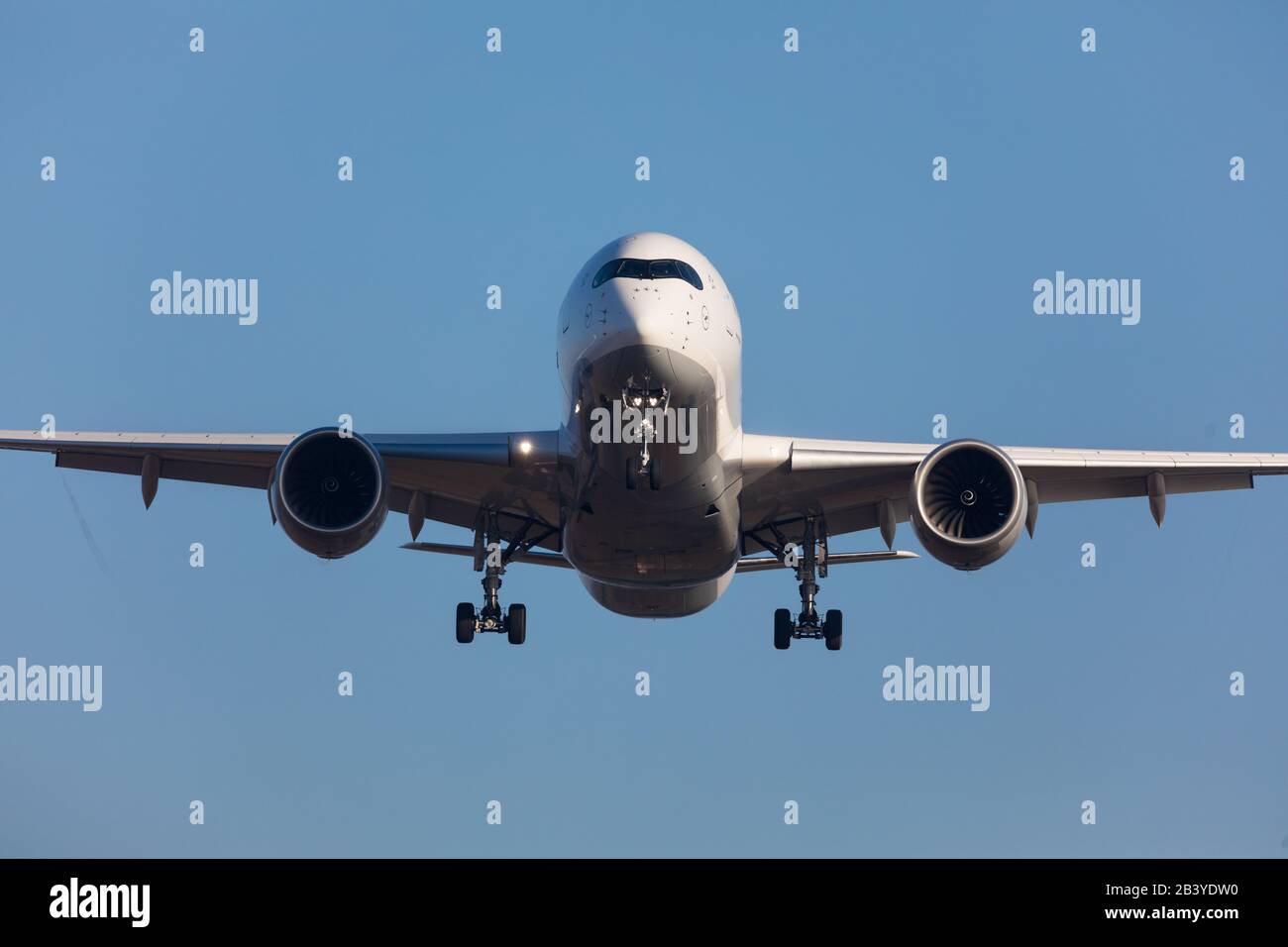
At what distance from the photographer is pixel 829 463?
30.3 metres

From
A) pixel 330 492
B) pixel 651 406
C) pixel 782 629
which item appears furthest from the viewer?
pixel 782 629

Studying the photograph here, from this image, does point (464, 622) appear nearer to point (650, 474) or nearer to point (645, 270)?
point (650, 474)

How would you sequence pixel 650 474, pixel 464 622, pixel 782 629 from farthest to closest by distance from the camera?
pixel 782 629 → pixel 464 622 → pixel 650 474

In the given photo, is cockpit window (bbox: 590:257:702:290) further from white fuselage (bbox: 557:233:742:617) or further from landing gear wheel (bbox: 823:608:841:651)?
landing gear wheel (bbox: 823:608:841:651)

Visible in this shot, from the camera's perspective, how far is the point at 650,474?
92.5 ft

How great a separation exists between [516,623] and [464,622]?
114 centimetres

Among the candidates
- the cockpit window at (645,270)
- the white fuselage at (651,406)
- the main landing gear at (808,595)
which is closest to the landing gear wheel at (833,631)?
the main landing gear at (808,595)

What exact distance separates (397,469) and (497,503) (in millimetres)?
2028

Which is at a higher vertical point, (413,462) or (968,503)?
(413,462)

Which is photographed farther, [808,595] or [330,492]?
[808,595]

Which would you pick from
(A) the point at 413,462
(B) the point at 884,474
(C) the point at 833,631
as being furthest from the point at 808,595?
(A) the point at 413,462

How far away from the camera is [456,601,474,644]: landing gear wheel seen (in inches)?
1334

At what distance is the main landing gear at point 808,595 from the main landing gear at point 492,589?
4.65m
